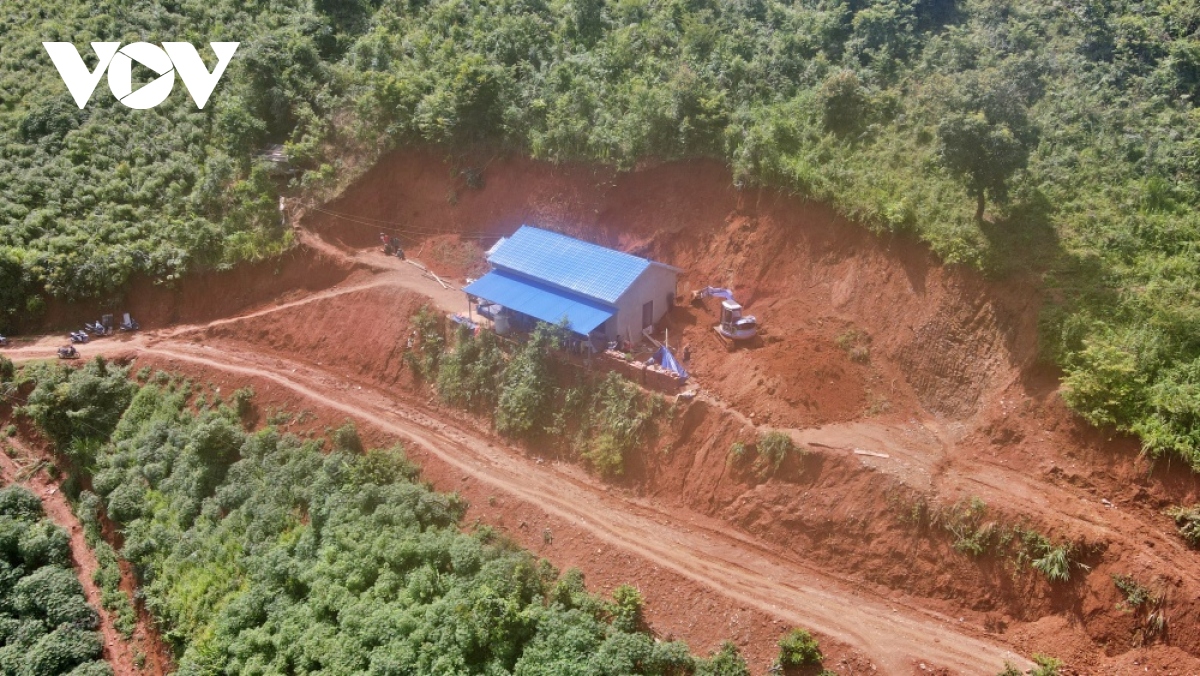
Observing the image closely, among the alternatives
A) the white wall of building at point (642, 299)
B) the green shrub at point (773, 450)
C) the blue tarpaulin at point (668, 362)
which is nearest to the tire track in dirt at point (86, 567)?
the white wall of building at point (642, 299)

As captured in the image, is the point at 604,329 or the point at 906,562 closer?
the point at 906,562

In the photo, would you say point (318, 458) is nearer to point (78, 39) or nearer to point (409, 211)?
point (409, 211)

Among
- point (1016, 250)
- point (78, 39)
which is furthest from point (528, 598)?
point (78, 39)

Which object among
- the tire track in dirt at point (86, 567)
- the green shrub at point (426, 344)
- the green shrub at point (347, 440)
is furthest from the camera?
the green shrub at point (426, 344)

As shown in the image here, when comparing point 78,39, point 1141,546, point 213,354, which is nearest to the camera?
point 1141,546

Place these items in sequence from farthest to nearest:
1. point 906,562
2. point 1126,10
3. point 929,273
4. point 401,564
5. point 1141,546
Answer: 1. point 1126,10
2. point 929,273
3. point 401,564
4. point 906,562
5. point 1141,546

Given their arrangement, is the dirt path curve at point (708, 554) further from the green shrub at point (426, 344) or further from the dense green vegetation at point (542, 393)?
the green shrub at point (426, 344)
